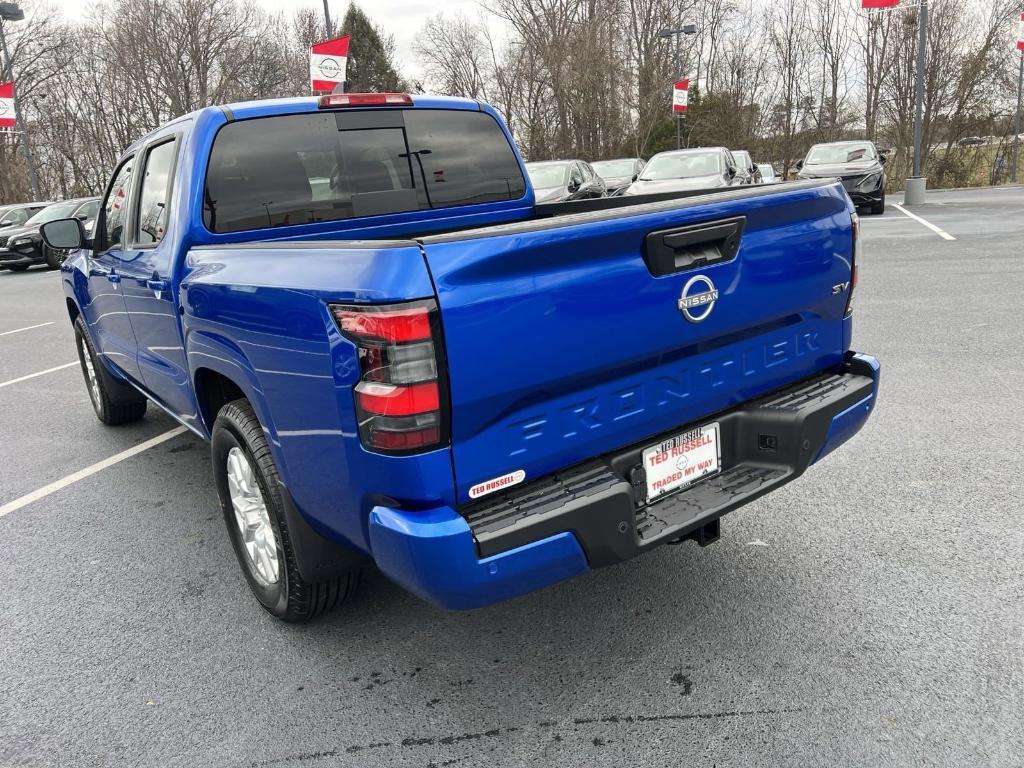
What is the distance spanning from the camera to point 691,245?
252 cm

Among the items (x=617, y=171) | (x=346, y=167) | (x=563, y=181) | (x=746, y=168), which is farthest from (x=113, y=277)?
(x=617, y=171)

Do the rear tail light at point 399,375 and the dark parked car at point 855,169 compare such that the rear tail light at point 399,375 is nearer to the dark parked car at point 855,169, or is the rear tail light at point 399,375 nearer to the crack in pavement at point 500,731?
the crack in pavement at point 500,731

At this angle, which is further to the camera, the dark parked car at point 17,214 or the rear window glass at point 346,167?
the dark parked car at point 17,214

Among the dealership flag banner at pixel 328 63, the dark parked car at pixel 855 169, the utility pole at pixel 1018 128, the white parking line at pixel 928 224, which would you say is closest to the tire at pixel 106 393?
the dealership flag banner at pixel 328 63

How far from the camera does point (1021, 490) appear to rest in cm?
381

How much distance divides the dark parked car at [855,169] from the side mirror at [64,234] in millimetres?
16552

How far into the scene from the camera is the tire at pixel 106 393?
5.74m

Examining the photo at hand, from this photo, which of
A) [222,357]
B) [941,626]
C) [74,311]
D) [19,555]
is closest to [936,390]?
[941,626]

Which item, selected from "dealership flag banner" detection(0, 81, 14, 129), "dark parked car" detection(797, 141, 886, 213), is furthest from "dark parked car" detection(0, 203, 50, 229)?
"dark parked car" detection(797, 141, 886, 213)

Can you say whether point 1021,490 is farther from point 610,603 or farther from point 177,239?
point 177,239

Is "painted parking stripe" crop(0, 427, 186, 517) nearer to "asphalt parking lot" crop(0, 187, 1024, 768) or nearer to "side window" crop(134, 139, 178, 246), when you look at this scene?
"asphalt parking lot" crop(0, 187, 1024, 768)

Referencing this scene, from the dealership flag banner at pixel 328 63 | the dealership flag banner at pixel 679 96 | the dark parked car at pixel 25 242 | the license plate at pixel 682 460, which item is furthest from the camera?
the dealership flag banner at pixel 679 96

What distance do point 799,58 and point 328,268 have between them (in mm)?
34477

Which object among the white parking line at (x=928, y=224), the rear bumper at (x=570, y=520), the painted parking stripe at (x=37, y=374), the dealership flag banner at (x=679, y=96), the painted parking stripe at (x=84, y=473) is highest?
the dealership flag banner at (x=679, y=96)
